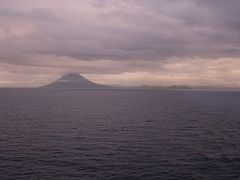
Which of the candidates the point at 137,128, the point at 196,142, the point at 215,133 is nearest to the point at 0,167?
the point at 196,142

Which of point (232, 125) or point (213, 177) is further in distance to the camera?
point (232, 125)

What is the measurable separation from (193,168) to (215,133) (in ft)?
131

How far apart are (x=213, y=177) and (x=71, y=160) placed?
27.2 meters

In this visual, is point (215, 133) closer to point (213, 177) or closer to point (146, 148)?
point (146, 148)

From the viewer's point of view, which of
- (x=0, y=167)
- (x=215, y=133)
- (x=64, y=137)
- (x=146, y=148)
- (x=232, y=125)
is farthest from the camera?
(x=232, y=125)

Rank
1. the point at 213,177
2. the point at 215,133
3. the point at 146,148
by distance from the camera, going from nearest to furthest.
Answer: the point at 213,177, the point at 146,148, the point at 215,133

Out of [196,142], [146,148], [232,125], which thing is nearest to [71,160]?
[146,148]

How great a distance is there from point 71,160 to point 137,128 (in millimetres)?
43943

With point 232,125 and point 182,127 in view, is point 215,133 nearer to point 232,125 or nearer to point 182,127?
point 182,127

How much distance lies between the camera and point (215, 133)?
95938mm

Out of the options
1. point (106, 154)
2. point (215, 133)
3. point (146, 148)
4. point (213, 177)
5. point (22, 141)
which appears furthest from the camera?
point (215, 133)

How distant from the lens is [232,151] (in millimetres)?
71875

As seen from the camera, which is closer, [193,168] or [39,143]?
[193,168]

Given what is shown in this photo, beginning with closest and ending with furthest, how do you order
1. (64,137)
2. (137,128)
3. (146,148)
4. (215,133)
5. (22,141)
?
(146,148) → (22,141) → (64,137) → (215,133) → (137,128)
